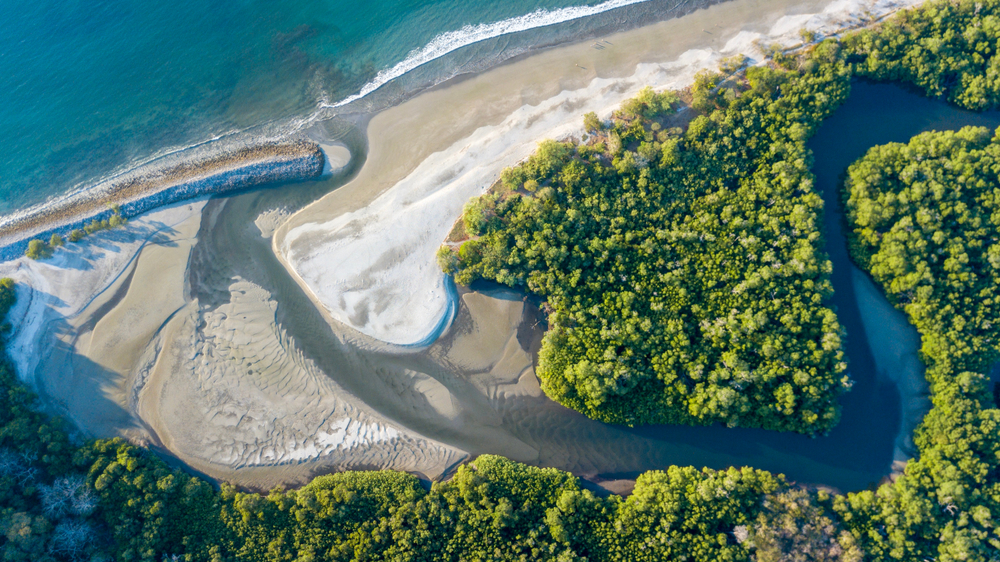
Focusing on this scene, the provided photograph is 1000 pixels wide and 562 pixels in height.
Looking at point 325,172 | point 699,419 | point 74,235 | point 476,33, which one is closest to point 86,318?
point 74,235

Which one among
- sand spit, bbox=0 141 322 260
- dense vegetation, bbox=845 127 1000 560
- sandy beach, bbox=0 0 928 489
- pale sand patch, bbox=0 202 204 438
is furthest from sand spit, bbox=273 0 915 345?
dense vegetation, bbox=845 127 1000 560

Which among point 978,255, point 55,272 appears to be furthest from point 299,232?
point 978,255

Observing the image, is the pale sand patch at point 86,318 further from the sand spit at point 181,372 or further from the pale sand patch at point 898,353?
the pale sand patch at point 898,353

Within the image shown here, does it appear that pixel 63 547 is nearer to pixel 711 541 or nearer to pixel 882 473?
pixel 711 541

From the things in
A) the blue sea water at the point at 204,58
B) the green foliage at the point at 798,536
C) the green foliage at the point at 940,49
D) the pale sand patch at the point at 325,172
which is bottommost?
the green foliage at the point at 798,536

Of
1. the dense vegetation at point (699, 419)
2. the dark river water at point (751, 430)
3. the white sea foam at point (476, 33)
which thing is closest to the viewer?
the dense vegetation at point (699, 419)

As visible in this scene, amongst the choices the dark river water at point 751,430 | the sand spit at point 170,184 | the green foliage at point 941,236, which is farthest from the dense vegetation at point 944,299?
the sand spit at point 170,184

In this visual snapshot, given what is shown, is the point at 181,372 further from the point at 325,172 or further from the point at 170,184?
the point at 325,172
